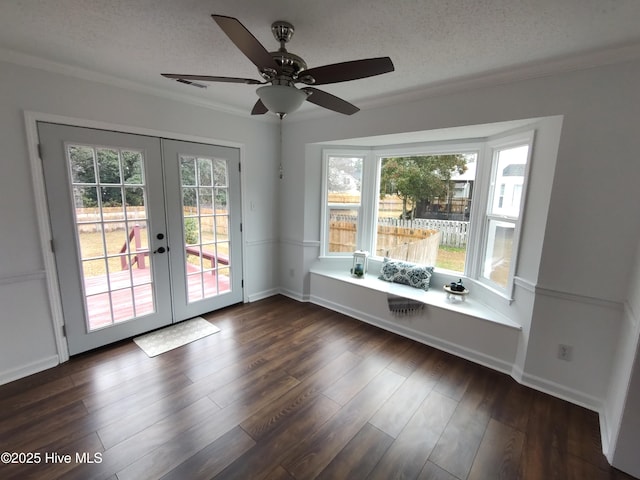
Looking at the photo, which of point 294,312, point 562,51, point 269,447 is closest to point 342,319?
point 294,312

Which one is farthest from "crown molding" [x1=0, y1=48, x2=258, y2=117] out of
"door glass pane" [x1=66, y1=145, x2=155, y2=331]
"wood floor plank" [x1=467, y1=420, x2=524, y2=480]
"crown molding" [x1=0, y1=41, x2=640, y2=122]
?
"wood floor plank" [x1=467, y1=420, x2=524, y2=480]

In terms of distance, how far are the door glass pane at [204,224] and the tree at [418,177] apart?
2052mm

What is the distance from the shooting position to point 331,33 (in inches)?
68.7

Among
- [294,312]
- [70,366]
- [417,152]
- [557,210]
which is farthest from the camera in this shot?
[294,312]

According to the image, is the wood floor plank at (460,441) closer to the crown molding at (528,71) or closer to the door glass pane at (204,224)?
the crown molding at (528,71)

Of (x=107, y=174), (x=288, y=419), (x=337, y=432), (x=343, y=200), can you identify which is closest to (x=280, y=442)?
(x=288, y=419)

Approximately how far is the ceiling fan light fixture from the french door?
182 centimetres

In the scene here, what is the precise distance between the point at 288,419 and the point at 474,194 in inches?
111

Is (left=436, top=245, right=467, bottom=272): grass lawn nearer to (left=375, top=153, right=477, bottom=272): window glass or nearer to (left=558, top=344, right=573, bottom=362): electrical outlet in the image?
(left=375, top=153, right=477, bottom=272): window glass

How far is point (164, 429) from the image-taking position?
6.11ft

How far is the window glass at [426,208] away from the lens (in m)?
3.29

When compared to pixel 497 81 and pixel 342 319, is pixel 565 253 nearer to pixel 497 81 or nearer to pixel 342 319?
pixel 497 81

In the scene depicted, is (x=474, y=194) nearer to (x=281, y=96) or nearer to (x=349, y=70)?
(x=349, y=70)

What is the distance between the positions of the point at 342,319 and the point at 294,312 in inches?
24.5
